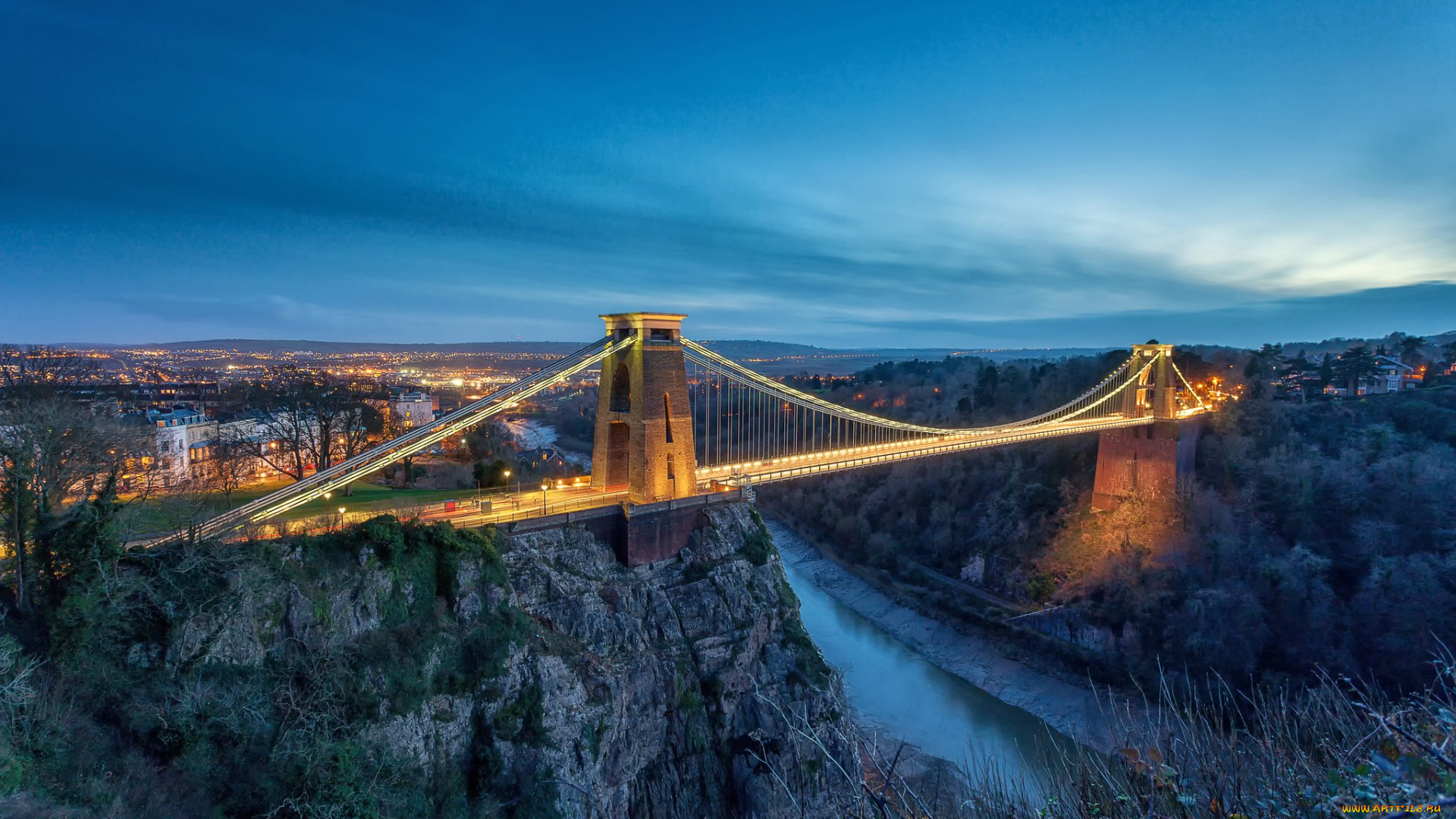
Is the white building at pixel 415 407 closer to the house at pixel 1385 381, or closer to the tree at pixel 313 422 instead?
the tree at pixel 313 422

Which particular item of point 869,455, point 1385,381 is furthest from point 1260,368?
point 869,455

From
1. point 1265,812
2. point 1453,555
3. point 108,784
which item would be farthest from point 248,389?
point 1453,555

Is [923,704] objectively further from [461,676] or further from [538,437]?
[538,437]

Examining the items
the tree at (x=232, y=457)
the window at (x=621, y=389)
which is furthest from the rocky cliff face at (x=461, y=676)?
the tree at (x=232, y=457)

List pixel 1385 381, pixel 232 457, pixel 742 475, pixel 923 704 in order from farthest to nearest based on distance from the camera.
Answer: pixel 1385 381, pixel 923 704, pixel 742 475, pixel 232 457

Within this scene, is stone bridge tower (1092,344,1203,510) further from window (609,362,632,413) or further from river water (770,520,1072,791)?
window (609,362,632,413)

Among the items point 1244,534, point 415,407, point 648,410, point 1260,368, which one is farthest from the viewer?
point 415,407

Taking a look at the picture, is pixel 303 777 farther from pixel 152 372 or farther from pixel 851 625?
pixel 152 372
